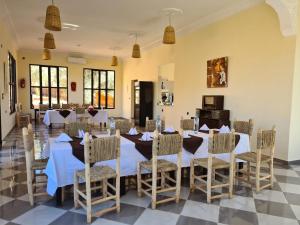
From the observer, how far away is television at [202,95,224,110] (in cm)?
615

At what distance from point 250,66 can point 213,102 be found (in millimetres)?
1288

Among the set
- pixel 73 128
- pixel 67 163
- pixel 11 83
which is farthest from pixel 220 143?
pixel 11 83

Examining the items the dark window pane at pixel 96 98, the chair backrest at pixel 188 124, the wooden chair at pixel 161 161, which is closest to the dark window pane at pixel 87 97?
the dark window pane at pixel 96 98

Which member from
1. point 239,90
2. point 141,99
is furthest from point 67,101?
point 239,90

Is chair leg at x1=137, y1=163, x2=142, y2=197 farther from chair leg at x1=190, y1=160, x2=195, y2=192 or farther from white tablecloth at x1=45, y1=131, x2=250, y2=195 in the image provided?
chair leg at x1=190, y1=160, x2=195, y2=192

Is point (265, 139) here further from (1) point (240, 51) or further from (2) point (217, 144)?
(1) point (240, 51)

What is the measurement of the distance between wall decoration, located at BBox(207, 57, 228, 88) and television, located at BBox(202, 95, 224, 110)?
1.01 feet

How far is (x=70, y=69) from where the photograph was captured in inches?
496

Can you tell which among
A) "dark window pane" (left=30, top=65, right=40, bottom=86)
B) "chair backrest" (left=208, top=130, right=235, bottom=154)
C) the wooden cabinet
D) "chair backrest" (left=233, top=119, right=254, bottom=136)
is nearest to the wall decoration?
"chair backrest" (left=233, top=119, right=254, bottom=136)

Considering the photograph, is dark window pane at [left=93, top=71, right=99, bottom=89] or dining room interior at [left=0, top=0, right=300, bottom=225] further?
dark window pane at [left=93, top=71, right=99, bottom=89]

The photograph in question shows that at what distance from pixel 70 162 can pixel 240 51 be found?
4571mm

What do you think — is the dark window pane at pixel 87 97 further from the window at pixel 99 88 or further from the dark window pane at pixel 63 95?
the dark window pane at pixel 63 95

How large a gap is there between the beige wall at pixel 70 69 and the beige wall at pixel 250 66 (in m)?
6.66

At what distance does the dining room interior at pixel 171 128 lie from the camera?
113 inches
